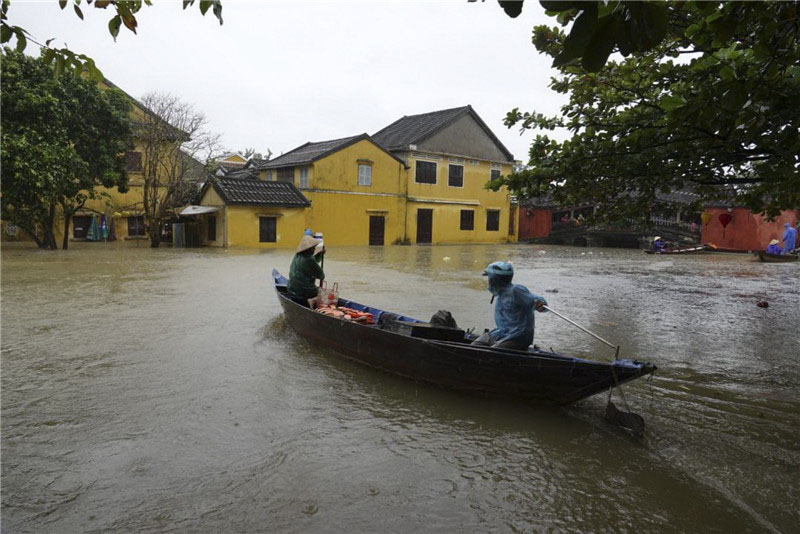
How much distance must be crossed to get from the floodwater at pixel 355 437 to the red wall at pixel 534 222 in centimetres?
2797

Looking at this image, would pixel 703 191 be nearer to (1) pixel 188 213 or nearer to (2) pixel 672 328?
(2) pixel 672 328

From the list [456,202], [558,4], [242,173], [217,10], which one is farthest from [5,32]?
[242,173]

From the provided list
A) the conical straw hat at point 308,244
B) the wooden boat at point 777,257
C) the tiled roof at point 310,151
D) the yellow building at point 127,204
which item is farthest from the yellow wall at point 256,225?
the wooden boat at point 777,257

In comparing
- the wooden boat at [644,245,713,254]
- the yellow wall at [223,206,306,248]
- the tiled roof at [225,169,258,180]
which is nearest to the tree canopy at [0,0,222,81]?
the yellow wall at [223,206,306,248]

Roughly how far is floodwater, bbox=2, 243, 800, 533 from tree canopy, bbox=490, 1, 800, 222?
2366 mm

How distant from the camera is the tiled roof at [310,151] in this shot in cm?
2865

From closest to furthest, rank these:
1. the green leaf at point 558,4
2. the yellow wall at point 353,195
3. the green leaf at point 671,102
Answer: the green leaf at point 558,4 → the green leaf at point 671,102 → the yellow wall at point 353,195

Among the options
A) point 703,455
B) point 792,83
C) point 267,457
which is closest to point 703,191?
point 792,83

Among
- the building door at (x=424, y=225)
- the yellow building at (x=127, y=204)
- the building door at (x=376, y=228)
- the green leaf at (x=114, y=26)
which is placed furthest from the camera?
the building door at (x=424, y=225)

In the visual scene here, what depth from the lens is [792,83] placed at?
4.44m

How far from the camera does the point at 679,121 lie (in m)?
4.14

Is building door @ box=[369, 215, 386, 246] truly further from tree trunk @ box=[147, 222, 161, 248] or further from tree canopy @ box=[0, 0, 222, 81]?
tree canopy @ box=[0, 0, 222, 81]

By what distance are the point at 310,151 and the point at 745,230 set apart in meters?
23.7

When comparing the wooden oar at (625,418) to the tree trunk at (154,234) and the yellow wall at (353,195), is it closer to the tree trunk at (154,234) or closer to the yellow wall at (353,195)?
the tree trunk at (154,234)
